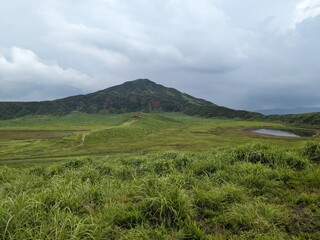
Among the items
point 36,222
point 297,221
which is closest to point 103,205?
point 36,222

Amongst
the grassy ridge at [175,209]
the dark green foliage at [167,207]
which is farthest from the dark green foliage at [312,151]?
the dark green foliage at [167,207]

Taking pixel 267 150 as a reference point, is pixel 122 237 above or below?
below

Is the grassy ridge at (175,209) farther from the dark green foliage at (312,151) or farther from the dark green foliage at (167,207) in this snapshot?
the dark green foliage at (312,151)

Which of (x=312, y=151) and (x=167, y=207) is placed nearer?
(x=167, y=207)

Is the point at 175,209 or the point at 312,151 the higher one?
the point at 312,151

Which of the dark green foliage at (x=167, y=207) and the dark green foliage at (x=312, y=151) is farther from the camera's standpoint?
the dark green foliage at (x=312, y=151)

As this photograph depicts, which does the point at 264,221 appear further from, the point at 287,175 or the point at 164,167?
the point at 164,167

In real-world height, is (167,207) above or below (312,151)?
below

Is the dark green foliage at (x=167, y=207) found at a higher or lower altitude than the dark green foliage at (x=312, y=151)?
lower

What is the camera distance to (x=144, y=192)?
9.02 m

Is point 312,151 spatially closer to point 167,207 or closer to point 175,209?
point 175,209

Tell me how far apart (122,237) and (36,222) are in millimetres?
2323

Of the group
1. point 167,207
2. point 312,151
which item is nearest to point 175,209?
point 167,207

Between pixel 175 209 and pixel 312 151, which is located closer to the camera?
pixel 175 209
